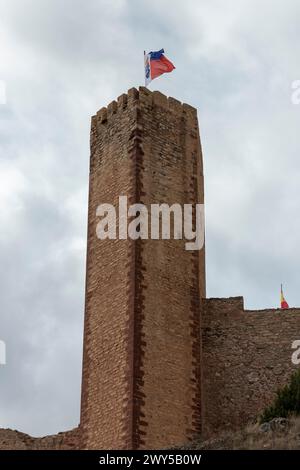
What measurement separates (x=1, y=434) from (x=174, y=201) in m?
8.34

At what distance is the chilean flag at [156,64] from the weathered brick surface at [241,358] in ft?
24.5

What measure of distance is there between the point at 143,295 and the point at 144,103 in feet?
20.8

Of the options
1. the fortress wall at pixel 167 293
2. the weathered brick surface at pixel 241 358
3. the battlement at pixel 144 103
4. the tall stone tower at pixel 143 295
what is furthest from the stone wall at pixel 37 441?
the battlement at pixel 144 103

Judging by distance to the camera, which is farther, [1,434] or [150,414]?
[1,434]

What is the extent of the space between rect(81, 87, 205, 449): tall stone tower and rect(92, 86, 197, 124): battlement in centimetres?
3

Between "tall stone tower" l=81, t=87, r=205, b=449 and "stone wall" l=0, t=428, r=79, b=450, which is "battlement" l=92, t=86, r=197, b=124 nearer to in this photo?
"tall stone tower" l=81, t=87, r=205, b=449

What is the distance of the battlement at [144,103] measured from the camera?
35.4 m

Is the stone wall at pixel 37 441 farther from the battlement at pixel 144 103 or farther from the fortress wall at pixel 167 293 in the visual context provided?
the battlement at pixel 144 103

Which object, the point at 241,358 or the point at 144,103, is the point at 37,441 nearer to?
the point at 241,358

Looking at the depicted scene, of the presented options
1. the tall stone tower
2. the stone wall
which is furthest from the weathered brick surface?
the stone wall
